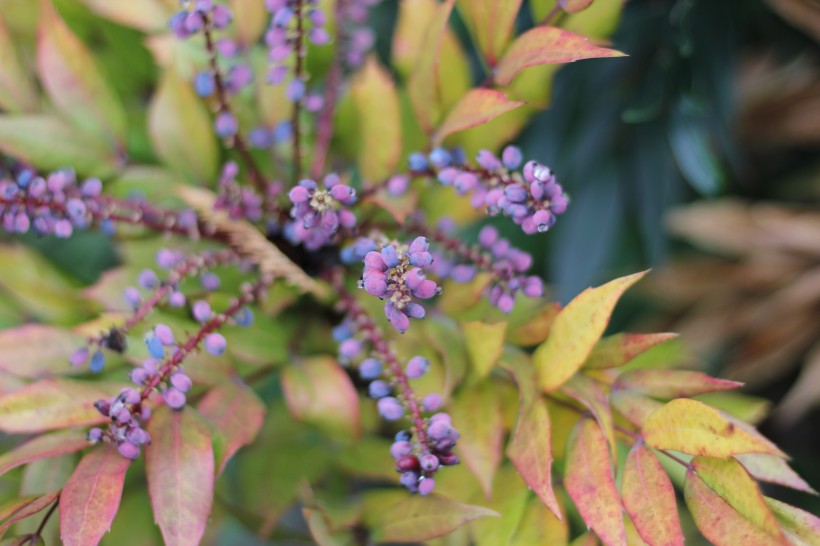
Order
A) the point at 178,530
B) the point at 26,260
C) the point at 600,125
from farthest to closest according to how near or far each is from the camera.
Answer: the point at 600,125, the point at 26,260, the point at 178,530

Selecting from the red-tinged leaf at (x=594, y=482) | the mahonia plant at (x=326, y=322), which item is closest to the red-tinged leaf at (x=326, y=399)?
the mahonia plant at (x=326, y=322)

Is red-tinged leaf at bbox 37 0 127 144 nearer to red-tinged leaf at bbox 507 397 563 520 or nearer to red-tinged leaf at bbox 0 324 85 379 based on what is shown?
red-tinged leaf at bbox 0 324 85 379

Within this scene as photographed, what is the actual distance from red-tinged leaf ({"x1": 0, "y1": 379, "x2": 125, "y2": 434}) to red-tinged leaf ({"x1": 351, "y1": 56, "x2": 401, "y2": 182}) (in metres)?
0.17

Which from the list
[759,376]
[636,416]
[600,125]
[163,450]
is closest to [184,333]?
[163,450]

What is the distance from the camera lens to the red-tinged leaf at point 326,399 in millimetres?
347

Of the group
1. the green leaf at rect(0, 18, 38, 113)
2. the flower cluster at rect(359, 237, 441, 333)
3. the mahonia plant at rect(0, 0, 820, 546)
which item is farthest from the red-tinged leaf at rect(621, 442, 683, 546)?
the green leaf at rect(0, 18, 38, 113)

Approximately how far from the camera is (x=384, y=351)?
306mm

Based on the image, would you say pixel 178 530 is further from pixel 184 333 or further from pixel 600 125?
pixel 600 125

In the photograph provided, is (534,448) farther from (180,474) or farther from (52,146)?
(52,146)

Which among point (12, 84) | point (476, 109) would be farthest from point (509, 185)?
point (12, 84)

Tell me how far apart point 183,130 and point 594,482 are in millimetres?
269

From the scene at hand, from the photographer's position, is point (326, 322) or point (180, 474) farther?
point (326, 322)

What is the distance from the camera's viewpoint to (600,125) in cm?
53

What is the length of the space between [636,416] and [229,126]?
23 centimetres
